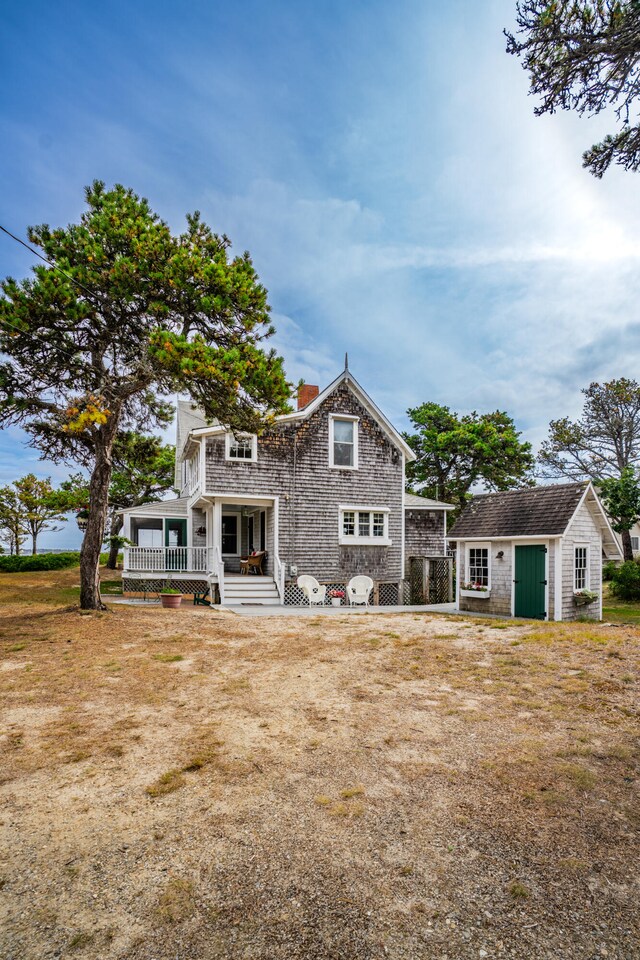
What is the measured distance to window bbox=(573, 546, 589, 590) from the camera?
1503cm

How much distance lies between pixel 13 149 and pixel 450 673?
485 inches

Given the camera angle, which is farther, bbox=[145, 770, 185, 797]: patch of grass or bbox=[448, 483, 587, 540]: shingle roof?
bbox=[448, 483, 587, 540]: shingle roof

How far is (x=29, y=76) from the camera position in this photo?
9336 mm

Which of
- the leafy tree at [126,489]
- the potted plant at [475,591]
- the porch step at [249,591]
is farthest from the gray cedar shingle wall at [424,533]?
the leafy tree at [126,489]

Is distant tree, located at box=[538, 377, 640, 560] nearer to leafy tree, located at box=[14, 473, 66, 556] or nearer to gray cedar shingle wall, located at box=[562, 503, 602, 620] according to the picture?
gray cedar shingle wall, located at box=[562, 503, 602, 620]

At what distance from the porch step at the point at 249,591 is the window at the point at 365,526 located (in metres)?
3.23

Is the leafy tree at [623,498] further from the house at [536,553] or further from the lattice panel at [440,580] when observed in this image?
the lattice panel at [440,580]

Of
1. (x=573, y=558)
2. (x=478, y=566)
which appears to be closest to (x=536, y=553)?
(x=573, y=558)

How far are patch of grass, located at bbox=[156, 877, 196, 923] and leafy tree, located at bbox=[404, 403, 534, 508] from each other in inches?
1158

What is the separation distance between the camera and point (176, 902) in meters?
2.43

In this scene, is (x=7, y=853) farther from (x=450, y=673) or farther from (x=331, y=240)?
(x=331, y=240)

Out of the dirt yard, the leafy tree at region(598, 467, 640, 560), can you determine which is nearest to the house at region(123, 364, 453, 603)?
the leafy tree at region(598, 467, 640, 560)

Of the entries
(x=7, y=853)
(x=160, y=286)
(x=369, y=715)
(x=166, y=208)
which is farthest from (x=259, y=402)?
(x=7, y=853)

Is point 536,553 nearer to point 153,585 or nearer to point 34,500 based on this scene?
point 153,585
